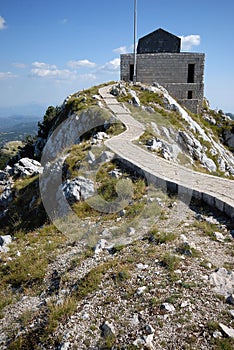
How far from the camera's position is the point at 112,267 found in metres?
6.87

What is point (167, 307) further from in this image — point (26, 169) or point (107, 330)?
point (26, 169)

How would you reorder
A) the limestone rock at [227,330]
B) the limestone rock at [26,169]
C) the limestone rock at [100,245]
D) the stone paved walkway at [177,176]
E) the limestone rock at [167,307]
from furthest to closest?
the limestone rock at [26,169]
the stone paved walkway at [177,176]
the limestone rock at [100,245]
the limestone rock at [167,307]
the limestone rock at [227,330]

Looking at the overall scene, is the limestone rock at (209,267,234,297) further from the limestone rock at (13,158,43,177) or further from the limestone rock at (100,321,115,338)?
the limestone rock at (13,158,43,177)

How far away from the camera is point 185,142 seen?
21.6 meters

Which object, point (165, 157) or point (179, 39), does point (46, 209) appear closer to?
point (165, 157)

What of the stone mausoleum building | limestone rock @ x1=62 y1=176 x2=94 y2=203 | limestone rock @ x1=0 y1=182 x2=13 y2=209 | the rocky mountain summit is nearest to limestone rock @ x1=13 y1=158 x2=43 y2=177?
limestone rock @ x1=0 y1=182 x2=13 y2=209

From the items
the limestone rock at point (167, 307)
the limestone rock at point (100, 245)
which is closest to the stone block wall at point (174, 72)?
the limestone rock at point (100, 245)

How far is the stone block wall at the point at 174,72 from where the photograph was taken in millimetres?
31562

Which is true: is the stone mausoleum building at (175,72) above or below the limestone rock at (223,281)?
above

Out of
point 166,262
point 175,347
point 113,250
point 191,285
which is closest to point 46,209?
point 113,250

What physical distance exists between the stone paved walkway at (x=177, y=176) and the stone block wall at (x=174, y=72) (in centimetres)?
1670

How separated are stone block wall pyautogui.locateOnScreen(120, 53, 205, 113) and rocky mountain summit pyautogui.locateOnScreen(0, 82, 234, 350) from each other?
2073cm

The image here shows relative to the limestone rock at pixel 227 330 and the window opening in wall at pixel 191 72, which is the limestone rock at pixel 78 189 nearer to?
the limestone rock at pixel 227 330

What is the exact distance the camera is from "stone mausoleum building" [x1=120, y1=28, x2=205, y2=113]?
3156 centimetres
